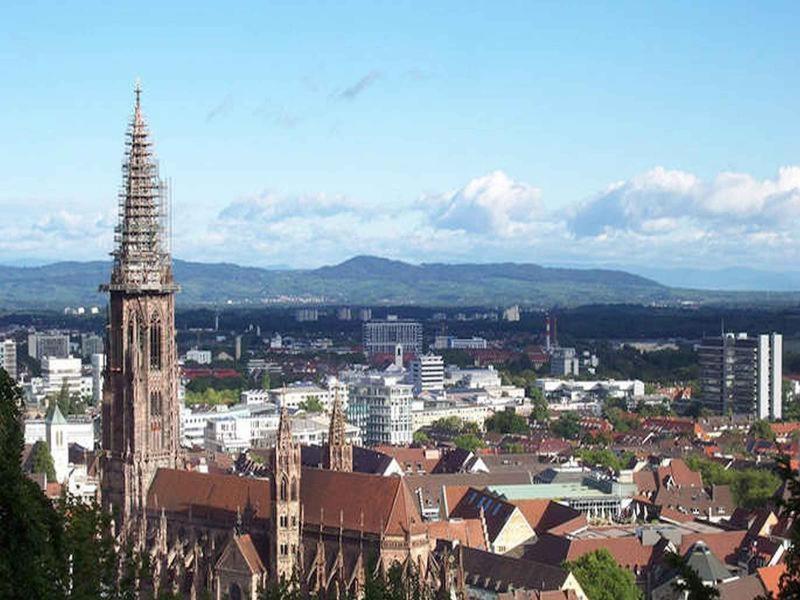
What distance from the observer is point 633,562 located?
8150 centimetres

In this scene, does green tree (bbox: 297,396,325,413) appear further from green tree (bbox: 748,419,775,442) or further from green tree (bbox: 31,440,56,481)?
green tree (bbox: 31,440,56,481)

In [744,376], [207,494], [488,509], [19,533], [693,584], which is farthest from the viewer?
[744,376]

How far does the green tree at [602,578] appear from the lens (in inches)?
2832

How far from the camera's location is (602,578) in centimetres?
7275

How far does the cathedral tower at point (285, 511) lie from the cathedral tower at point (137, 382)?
1590 centimetres

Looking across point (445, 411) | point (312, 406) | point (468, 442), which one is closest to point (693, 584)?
point (468, 442)

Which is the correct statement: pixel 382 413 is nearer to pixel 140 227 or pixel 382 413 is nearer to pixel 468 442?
pixel 468 442

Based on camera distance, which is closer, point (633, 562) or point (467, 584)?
point (467, 584)

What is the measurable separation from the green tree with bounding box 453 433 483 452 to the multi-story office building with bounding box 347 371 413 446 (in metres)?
18.6

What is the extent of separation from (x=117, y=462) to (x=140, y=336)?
22.1 ft

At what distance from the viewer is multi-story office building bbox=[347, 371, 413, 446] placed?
17200 centimetres

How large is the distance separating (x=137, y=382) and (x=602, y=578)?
26.7 meters

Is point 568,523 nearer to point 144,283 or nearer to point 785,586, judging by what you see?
point 144,283

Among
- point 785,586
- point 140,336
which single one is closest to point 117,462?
point 140,336
